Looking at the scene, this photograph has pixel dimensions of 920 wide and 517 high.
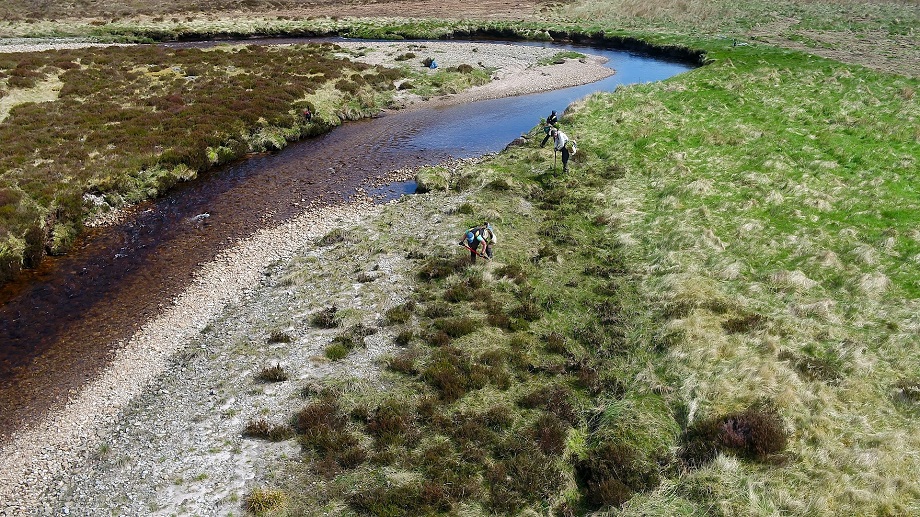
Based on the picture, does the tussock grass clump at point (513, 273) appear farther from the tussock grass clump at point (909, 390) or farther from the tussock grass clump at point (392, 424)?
the tussock grass clump at point (909, 390)

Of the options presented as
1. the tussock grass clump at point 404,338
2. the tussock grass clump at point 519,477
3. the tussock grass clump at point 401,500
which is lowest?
the tussock grass clump at point 401,500

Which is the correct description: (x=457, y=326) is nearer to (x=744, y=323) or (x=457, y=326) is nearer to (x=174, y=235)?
(x=744, y=323)

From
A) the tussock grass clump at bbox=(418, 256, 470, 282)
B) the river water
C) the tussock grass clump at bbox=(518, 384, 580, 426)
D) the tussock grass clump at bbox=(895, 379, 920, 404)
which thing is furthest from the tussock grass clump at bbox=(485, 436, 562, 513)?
the river water

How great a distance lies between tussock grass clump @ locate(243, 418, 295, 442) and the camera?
14.5m

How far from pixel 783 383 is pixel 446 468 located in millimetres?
9887

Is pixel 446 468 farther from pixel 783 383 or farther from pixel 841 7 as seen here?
pixel 841 7

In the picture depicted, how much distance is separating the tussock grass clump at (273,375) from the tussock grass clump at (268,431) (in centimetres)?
200

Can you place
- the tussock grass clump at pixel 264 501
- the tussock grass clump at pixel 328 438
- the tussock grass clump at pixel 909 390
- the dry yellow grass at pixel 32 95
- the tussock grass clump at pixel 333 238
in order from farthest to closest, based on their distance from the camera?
the dry yellow grass at pixel 32 95 < the tussock grass clump at pixel 333 238 < the tussock grass clump at pixel 909 390 < the tussock grass clump at pixel 328 438 < the tussock grass clump at pixel 264 501

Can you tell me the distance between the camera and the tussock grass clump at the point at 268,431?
14.5 metres

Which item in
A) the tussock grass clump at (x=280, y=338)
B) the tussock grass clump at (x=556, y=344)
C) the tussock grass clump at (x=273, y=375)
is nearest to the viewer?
the tussock grass clump at (x=273, y=375)

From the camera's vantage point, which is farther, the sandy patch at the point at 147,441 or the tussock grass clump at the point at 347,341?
the tussock grass clump at the point at 347,341

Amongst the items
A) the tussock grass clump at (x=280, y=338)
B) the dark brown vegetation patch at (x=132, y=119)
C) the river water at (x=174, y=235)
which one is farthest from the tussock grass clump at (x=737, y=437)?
the dark brown vegetation patch at (x=132, y=119)

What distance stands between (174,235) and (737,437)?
26.9m

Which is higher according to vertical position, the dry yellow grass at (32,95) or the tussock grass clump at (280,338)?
the dry yellow grass at (32,95)
